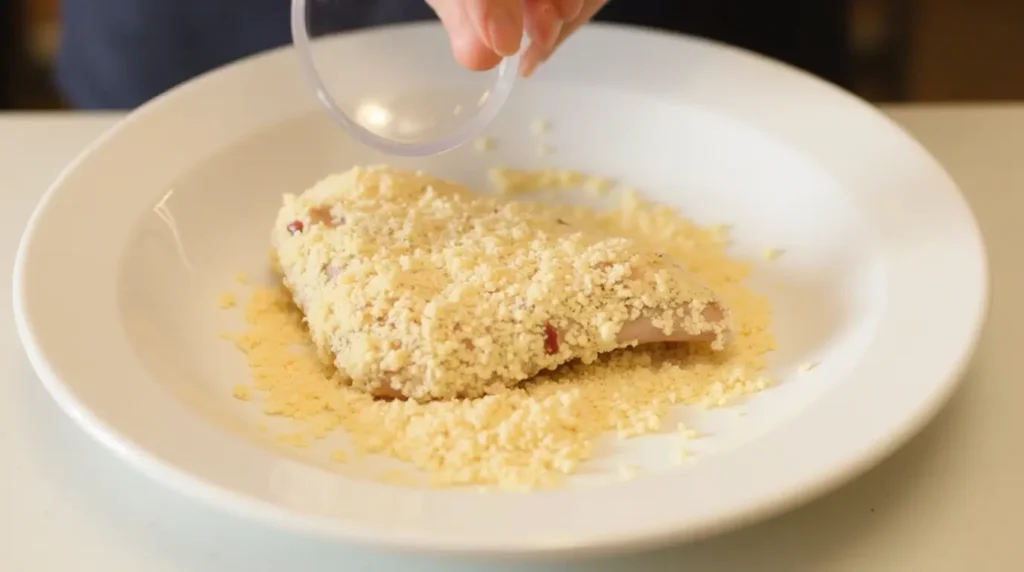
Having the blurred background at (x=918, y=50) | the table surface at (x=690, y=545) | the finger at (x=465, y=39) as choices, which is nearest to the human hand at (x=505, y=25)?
the finger at (x=465, y=39)

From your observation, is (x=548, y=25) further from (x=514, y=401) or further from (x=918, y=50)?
(x=918, y=50)

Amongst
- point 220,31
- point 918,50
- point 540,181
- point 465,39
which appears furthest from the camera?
point 918,50

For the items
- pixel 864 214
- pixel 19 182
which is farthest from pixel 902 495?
pixel 19 182

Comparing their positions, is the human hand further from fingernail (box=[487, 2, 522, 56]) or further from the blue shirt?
the blue shirt

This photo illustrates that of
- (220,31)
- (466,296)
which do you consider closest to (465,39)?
(466,296)

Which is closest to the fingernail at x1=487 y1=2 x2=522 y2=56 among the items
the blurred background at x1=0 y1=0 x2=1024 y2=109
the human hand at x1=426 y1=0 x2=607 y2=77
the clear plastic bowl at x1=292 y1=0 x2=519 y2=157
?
the human hand at x1=426 y1=0 x2=607 y2=77

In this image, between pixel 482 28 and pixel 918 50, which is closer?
pixel 482 28
